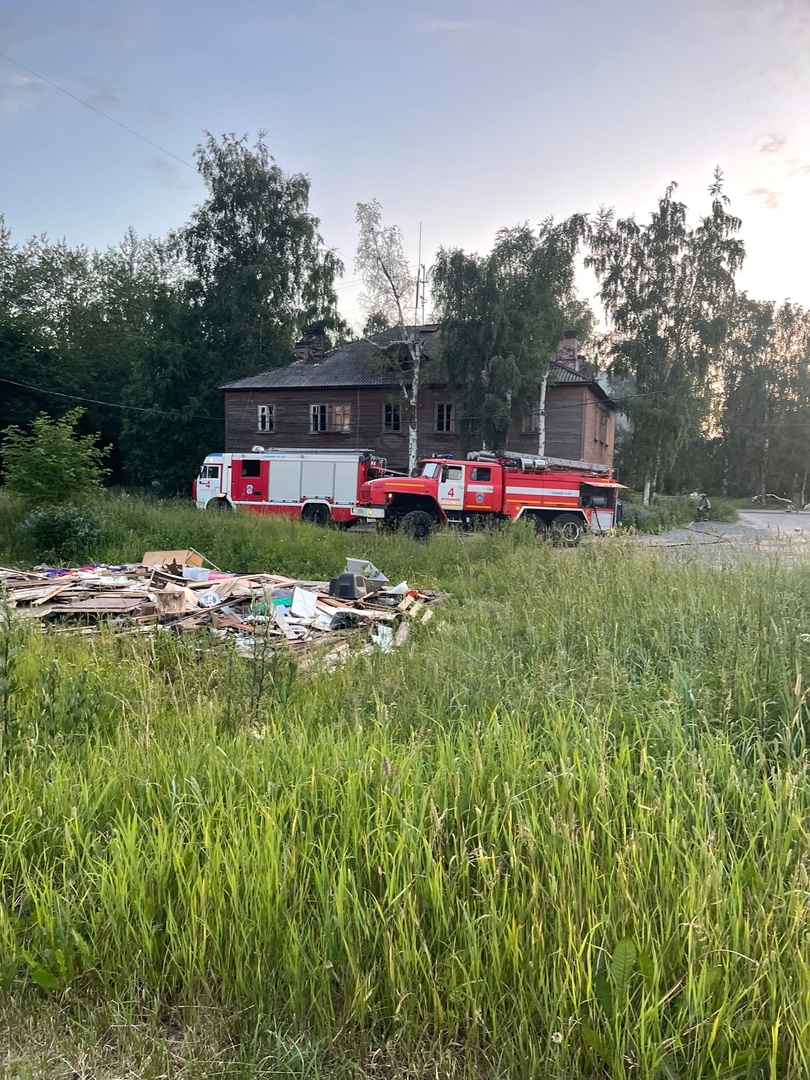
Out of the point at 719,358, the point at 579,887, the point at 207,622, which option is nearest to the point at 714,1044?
the point at 579,887

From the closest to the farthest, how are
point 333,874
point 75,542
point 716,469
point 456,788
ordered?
point 333,874
point 456,788
point 75,542
point 716,469

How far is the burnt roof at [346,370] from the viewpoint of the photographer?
31031 millimetres

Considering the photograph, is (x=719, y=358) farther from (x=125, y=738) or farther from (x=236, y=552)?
(x=125, y=738)

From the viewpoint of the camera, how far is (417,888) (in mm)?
2188

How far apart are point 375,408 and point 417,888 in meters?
31.0

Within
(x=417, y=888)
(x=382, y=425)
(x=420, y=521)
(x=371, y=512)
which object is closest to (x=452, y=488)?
(x=420, y=521)

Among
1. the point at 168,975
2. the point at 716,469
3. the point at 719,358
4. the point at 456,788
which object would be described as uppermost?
the point at 719,358

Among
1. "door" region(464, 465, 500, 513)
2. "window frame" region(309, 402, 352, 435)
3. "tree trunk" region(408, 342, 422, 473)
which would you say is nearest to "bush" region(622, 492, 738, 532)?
"door" region(464, 465, 500, 513)

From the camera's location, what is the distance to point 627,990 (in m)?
1.79

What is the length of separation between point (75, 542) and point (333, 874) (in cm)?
1245

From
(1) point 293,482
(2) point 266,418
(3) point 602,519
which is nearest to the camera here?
(3) point 602,519

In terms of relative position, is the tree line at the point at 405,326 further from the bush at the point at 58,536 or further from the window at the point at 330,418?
the bush at the point at 58,536

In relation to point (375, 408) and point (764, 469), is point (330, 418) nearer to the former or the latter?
point (375, 408)

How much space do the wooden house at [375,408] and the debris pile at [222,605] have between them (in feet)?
67.8
